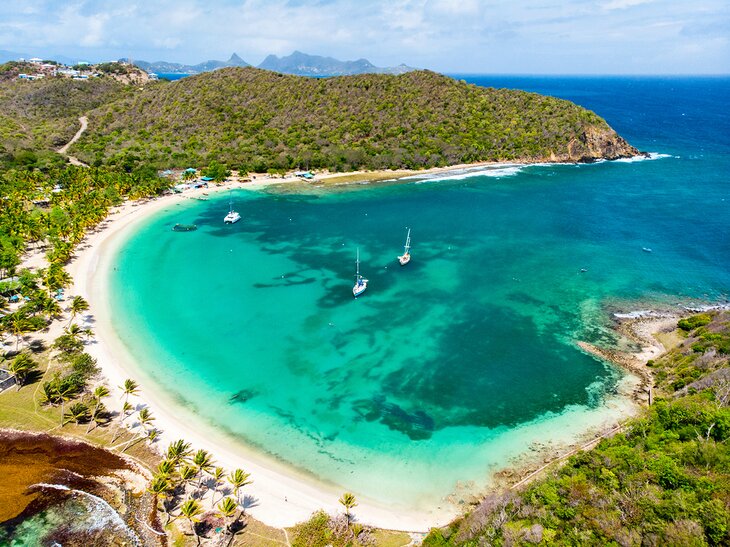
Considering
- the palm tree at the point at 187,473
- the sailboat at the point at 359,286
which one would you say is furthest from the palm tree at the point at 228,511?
the sailboat at the point at 359,286

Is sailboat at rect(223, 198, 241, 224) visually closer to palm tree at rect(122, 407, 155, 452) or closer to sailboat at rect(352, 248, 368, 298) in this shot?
sailboat at rect(352, 248, 368, 298)

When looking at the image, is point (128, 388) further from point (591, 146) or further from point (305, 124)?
point (591, 146)

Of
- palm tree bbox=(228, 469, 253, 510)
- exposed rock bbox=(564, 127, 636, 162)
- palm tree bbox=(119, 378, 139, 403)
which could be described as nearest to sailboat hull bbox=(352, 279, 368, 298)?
palm tree bbox=(119, 378, 139, 403)

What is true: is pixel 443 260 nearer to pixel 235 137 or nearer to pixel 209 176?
pixel 209 176

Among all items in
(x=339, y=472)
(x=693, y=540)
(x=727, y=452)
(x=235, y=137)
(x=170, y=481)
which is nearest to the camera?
(x=693, y=540)

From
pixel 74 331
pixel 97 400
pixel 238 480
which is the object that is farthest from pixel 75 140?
pixel 238 480

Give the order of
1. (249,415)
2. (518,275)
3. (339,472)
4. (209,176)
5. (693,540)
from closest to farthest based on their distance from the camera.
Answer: (693,540) → (339,472) → (249,415) → (518,275) → (209,176)

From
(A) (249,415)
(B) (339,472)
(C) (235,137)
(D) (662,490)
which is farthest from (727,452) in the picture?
(C) (235,137)

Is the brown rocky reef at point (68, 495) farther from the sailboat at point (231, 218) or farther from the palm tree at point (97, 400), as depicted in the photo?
the sailboat at point (231, 218)
